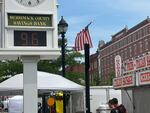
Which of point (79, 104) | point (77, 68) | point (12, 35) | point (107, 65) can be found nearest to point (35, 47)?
point (12, 35)

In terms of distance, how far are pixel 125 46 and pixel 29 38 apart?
396 ft

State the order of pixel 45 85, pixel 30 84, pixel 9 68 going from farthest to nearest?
pixel 9 68
pixel 45 85
pixel 30 84

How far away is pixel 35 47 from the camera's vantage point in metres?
15.6

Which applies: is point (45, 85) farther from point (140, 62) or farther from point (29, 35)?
point (140, 62)

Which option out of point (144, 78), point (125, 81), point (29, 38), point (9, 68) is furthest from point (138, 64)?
point (9, 68)

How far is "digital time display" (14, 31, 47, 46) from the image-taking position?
15.6 metres

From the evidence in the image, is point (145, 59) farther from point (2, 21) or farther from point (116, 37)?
point (116, 37)

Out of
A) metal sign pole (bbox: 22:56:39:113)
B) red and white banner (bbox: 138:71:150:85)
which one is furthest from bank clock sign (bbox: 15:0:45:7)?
red and white banner (bbox: 138:71:150:85)

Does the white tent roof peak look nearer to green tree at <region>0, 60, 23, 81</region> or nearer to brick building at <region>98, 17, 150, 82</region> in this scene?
green tree at <region>0, 60, 23, 81</region>

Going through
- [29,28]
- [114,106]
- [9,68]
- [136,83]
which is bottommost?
[114,106]

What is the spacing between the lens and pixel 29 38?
51.3 feet

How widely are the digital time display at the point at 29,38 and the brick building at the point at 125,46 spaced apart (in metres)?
99.9

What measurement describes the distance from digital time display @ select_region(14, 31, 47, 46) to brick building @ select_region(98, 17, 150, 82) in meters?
99.9

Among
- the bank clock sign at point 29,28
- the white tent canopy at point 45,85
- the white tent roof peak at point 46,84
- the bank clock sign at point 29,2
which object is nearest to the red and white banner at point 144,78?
the white tent canopy at point 45,85
